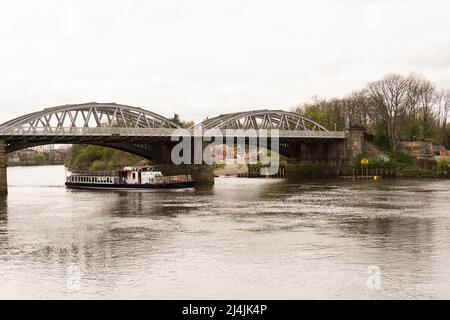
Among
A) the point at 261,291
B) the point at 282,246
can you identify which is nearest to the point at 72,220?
the point at 282,246

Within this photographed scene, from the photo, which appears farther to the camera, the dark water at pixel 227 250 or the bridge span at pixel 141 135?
the bridge span at pixel 141 135

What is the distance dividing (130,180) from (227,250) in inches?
1944

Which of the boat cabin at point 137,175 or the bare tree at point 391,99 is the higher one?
the bare tree at point 391,99

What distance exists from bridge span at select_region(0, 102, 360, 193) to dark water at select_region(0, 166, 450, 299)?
23394 mm

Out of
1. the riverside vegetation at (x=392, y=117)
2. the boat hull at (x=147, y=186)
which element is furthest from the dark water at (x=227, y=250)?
the riverside vegetation at (x=392, y=117)

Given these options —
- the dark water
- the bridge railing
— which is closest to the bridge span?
the bridge railing

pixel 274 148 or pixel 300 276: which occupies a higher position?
pixel 274 148

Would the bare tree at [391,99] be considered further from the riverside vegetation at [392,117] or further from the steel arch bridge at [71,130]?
the steel arch bridge at [71,130]

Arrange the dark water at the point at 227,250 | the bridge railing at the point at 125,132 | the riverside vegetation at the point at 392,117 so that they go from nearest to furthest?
the dark water at the point at 227,250, the bridge railing at the point at 125,132, the riverside vegetation at the point at 392,117

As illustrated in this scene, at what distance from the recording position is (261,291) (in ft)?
81.7

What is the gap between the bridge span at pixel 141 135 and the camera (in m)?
79.9

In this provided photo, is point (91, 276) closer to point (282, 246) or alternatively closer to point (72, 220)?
point (282, 246)

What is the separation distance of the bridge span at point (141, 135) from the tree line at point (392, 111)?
238 inches

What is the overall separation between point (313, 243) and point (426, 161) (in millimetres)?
80747
